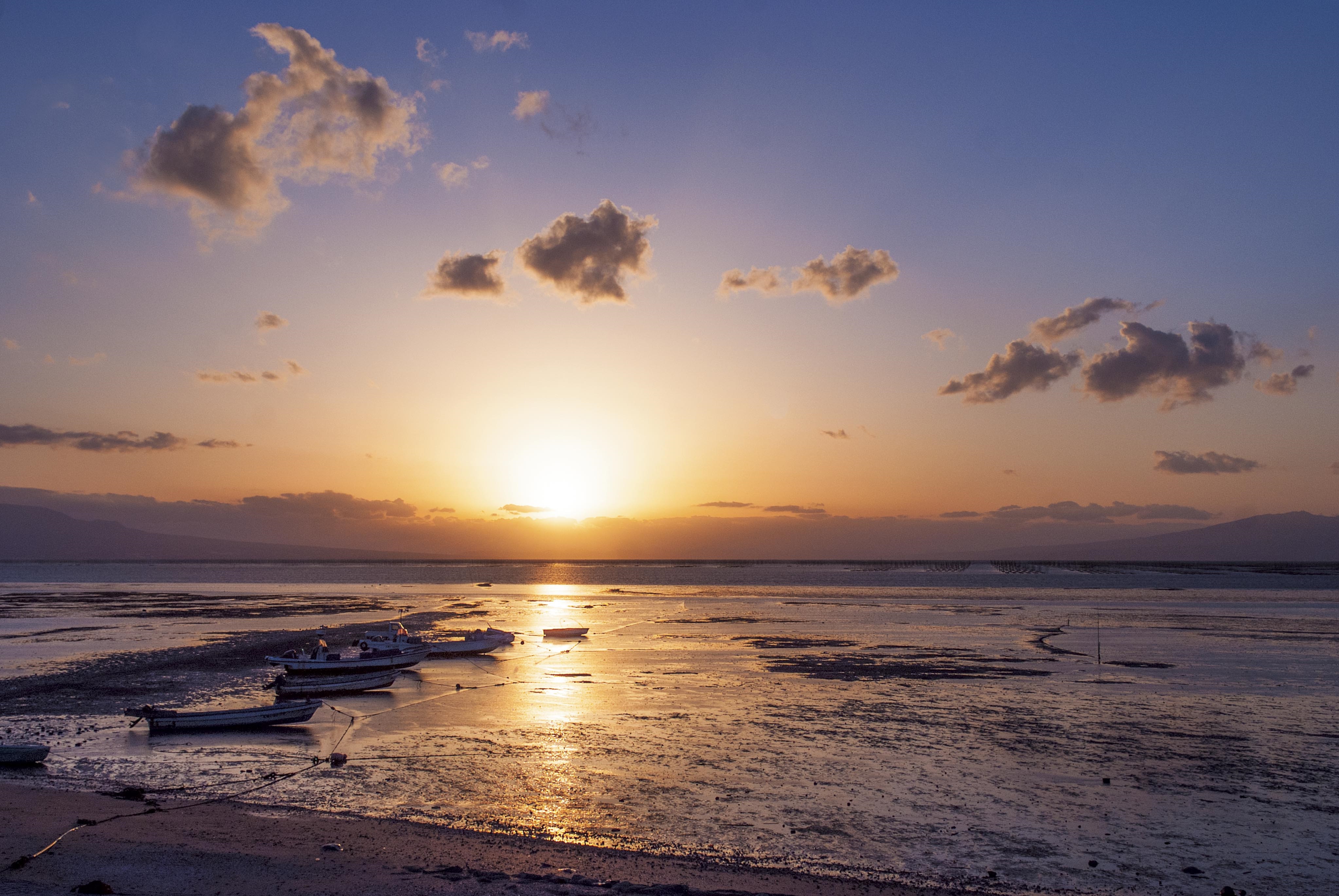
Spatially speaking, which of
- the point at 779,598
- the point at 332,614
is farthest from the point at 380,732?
the point at 779,598

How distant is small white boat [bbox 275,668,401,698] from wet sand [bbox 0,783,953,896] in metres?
13.7

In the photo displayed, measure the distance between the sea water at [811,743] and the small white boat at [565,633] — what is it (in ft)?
2.90

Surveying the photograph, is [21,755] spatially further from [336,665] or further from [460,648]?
[460,648]

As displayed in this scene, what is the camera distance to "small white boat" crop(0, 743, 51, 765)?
18531 mm

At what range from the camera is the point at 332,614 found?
227 feet

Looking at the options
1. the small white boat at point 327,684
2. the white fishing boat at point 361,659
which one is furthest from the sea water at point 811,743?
the white fishing boat at point 361,659

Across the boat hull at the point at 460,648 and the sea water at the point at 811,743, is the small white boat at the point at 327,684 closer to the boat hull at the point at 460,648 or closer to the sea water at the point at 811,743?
the sea water at the point at 811,743

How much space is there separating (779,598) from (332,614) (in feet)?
157

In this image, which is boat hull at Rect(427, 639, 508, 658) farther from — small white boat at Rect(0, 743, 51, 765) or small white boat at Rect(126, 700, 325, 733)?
small white boat at Rect(0, 743, 51, 765)

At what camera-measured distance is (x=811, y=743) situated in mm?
21453

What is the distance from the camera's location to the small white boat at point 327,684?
29062mm

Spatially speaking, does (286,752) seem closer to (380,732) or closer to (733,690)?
(380,732)

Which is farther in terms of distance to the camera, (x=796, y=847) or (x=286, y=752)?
(x=286, y=752)

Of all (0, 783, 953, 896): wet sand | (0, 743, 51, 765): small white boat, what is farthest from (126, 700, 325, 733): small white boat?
(0, 783, 953, 896): wet sand
